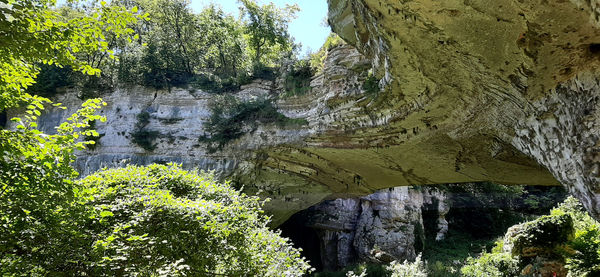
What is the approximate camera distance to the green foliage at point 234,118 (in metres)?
13.2

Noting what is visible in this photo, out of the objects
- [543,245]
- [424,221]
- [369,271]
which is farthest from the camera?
[424,221]

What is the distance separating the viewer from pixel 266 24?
1691 cm

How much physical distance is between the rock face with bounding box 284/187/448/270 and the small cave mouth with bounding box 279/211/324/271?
53cm

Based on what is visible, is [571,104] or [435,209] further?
[435,209]

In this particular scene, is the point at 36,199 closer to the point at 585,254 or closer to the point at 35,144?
the point at 35,144

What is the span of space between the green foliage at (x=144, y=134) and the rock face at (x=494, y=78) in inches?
343

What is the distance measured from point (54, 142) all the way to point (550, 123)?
23.3ft

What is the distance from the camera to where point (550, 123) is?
583cm

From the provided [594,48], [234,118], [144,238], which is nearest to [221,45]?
[234,118]

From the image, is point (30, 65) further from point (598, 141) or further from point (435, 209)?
point (435, 209)

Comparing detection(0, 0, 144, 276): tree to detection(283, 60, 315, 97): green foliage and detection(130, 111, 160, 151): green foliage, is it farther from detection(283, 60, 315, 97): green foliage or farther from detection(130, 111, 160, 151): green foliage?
detection(130, 111, 160, 151): green foliage

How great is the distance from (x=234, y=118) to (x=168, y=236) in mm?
8893

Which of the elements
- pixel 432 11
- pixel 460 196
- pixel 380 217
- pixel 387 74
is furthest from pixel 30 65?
pixel 460 196

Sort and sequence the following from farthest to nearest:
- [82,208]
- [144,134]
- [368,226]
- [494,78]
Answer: [368,226] → [144,134] → [494,78] → [82,208]
